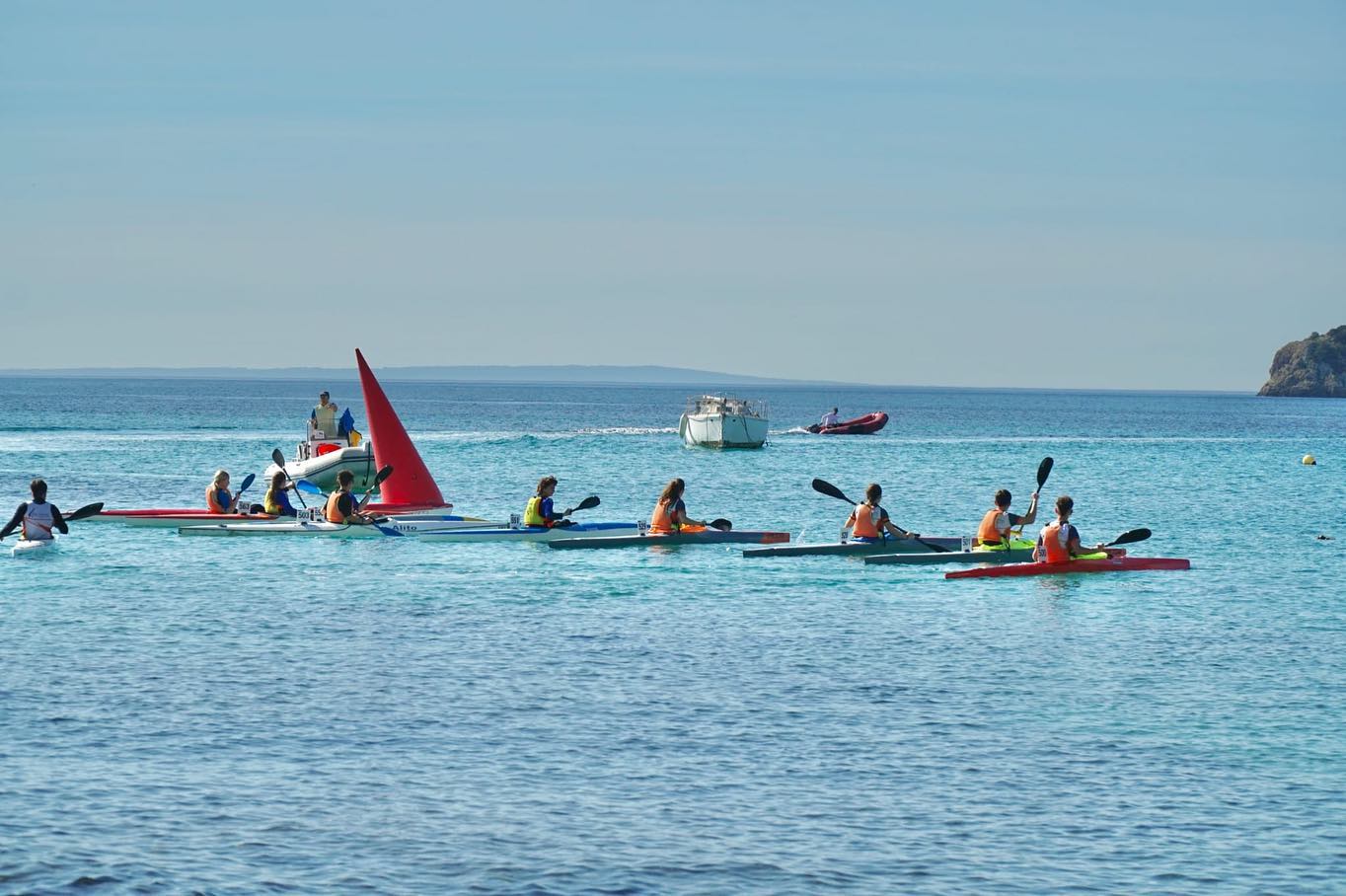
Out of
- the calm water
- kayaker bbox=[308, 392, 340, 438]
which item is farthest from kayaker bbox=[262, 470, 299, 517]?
kayaker bbox=[308, 392, 340, 438]

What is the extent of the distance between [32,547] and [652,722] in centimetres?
2163

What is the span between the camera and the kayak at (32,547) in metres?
36.3

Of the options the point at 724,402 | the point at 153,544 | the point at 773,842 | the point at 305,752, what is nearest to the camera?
the point at 773,842

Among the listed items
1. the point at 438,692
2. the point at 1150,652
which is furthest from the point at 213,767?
the point at 1150,652

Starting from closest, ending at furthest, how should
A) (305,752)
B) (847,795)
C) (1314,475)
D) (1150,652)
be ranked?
(847,795), (305,752), (1150,652), (1314,475)

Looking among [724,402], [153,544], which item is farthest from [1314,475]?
[153,544]

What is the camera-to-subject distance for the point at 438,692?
21.4 m

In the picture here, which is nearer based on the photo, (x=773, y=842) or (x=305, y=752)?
(x=773, y=842)

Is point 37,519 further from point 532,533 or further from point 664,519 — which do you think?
point 664,519

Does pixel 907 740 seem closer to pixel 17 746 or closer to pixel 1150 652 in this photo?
pixel 1150 652

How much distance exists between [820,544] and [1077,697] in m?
15.2

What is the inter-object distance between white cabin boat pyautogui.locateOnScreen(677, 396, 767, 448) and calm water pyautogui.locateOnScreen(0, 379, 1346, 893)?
6191cm

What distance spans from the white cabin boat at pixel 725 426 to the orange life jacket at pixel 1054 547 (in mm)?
69366

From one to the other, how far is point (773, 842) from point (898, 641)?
35.9 feet
